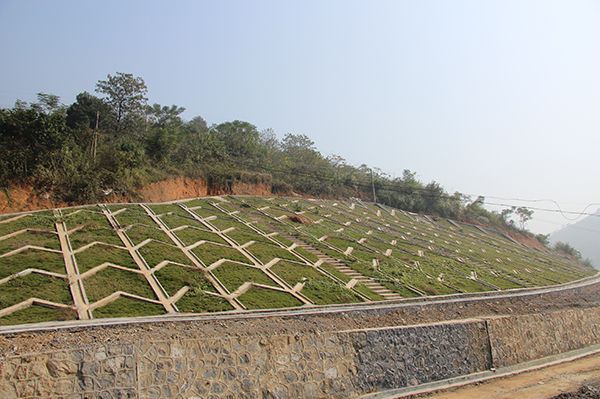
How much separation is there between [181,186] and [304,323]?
16.2 metres

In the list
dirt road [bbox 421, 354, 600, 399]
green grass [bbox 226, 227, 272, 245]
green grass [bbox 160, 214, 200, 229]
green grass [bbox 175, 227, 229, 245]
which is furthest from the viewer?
green grass [bbox 226, 227, 272, 245]

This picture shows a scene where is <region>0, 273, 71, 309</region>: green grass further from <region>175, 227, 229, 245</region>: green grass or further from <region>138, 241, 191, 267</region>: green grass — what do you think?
<region>175, 227, 229, 245</region>: green grass

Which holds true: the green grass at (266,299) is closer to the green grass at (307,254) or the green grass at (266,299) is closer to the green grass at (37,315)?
the green grass at (307,254)

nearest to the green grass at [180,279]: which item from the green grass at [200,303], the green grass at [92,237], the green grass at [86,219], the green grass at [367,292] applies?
the green grass at [200,303]

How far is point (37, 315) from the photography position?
994 cm

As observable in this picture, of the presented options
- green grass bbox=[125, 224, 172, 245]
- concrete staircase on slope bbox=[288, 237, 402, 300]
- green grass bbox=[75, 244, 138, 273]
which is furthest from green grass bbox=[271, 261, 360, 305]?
green grass bbox=[75, 244, 138, 273]

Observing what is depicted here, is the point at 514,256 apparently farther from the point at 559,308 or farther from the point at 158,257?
the point at 158,257

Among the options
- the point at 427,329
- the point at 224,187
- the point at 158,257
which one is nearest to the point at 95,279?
the point at 158,257

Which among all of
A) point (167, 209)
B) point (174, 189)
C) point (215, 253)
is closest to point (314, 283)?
point (215, 253)

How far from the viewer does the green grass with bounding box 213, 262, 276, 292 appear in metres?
14.1

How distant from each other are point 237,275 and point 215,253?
194 centimetres

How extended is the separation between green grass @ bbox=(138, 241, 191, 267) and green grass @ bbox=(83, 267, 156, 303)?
1151 mm

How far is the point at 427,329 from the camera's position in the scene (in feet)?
43.7

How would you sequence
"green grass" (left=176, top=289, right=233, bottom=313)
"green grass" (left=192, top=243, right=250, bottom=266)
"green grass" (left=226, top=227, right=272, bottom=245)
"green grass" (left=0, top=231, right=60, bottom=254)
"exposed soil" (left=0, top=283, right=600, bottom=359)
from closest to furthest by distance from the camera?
"exposed soil" (left=0, top=283, right=600, bottom=359) → "green grass" (left=176, top=289, right=233, bottom=313) → "green grass" (left=0, top=231, right=60, bottom=254) → "green grass" (left=192, top=243, right=250, bottom=266) → "green grass" (left=226, top=227, right=272, bottom=245)
